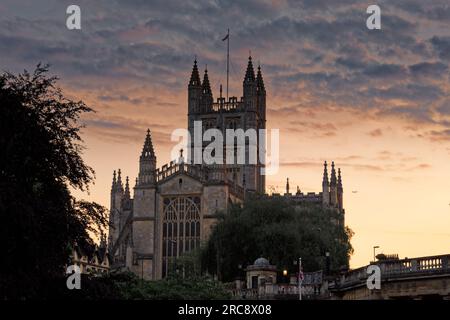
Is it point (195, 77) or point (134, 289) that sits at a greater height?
point (195, 77)

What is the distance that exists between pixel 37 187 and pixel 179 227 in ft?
289

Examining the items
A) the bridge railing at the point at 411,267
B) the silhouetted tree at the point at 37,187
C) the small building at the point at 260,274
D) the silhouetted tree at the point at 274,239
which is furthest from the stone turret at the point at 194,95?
the silhouetted tree at the point at 37,187

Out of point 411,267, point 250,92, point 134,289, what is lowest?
point 134,289

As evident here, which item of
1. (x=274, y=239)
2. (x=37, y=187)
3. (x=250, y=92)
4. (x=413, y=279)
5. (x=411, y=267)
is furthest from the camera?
(x=250, y=92)

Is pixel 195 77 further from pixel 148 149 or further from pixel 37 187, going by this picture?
pixel 37 187

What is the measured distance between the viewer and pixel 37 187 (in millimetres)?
39875

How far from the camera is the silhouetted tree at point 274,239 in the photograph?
9194 centimetres

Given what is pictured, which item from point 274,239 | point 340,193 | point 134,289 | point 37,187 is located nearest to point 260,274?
point 274,239

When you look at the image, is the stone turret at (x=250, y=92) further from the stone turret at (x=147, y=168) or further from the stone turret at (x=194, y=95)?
the stone turret at (x=147, y=168)

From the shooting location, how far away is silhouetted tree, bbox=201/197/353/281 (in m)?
91.9

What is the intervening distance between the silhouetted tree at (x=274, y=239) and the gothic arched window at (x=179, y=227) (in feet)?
67.9

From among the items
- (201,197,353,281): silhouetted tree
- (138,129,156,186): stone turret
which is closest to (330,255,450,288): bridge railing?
(201,197,353,281): silhouetted tree
